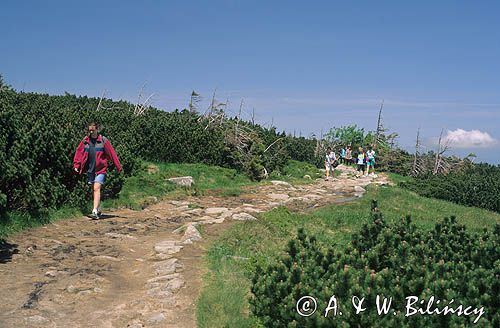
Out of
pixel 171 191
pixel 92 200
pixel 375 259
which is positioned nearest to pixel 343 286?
pixel 375 259

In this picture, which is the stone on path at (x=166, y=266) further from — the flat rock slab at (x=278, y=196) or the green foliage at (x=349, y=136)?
the green foliage at (x=349, y=136)

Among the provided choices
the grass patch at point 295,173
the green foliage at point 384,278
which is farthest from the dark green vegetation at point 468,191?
the green foliage at point 384,278

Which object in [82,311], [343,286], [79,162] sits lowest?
[82,311]

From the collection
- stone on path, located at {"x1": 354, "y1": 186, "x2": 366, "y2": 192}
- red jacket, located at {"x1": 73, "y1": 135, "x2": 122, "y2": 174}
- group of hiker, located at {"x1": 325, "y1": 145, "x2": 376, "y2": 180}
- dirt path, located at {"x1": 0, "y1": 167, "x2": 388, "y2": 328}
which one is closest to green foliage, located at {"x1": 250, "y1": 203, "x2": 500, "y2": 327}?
dirt path, located at {"x1": 0, "y1": 167, "x2": 388, "y2": 328}

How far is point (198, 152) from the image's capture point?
20.6 meters

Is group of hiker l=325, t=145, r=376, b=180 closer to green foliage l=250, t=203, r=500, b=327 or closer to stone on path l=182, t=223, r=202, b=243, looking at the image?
stone on path l=182, t=223, r=202, b=243

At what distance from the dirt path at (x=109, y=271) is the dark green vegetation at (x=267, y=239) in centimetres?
29

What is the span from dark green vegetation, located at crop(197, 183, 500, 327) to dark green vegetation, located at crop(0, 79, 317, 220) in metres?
3.75

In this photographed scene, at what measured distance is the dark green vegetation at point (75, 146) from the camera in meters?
8.98

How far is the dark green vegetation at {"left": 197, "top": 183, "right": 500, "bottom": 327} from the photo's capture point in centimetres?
531

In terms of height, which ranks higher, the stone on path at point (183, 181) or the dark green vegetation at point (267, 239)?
the stone on path at point (183, 181)

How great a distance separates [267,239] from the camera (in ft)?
30.4

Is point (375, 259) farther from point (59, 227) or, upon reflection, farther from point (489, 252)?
point (59, 227)

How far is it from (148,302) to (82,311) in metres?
0.75
